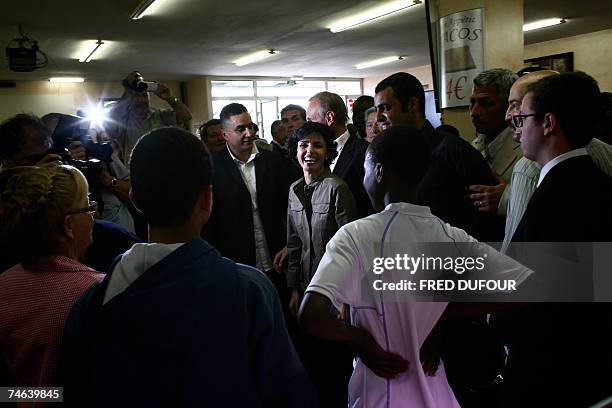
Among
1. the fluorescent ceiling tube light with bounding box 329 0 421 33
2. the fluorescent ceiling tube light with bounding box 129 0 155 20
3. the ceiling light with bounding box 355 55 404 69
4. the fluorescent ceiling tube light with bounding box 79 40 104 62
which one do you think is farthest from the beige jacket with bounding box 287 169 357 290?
the ceiling light with bounding box 355 55 404 69

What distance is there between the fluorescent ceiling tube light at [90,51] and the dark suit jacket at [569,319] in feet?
23.2

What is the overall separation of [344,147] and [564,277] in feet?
5.25

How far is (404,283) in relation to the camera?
3.76 feet

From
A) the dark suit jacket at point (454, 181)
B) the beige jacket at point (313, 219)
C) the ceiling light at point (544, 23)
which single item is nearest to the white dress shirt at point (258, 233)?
the beige jacket at point (313, 219)

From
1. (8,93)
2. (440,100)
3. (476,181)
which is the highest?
(8,93)

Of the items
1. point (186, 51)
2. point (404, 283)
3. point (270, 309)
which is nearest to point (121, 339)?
point (270, 309)

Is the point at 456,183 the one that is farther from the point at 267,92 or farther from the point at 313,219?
the point at 267,92

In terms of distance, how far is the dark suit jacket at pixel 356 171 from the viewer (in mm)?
2354

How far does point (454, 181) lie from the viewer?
169 cm

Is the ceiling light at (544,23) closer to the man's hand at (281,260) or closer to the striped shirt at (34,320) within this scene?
the man's hand at (281,260)

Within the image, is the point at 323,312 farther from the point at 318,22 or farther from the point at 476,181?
the point at 318,22

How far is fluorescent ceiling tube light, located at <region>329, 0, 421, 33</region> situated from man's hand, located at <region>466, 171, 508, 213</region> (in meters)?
4.71

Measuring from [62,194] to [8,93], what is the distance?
10.3m
